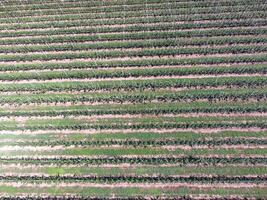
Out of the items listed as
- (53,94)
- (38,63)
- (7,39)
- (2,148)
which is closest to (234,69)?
(53,94)

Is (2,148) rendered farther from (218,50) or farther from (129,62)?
(218,50)

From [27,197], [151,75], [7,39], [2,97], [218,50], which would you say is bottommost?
[27,197]

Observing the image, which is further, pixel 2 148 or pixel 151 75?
pixel 151 75

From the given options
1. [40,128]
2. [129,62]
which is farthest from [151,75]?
[40,128]

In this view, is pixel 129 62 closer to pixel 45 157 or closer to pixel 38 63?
pixel 38 63

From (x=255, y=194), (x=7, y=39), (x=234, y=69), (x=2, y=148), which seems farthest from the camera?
(x=7, y=39)

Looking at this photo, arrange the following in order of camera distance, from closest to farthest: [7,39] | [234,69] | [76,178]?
1. [76,178]
2. [234,69]
3. [7,39]

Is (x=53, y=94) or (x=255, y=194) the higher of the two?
(x=53, y=94)
